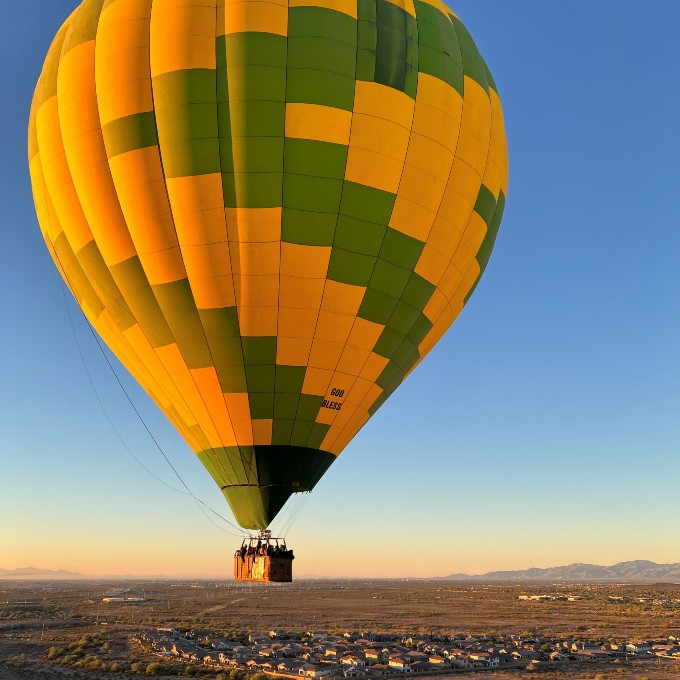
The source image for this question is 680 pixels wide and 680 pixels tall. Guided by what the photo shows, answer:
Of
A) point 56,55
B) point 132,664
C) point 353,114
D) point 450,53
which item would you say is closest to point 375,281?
point 353,114

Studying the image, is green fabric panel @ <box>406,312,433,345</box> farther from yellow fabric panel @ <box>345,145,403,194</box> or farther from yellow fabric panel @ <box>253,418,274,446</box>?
yellow fabric panel @ <box>253,418,274,446</box>

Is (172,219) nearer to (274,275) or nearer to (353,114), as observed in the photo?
(274,275)

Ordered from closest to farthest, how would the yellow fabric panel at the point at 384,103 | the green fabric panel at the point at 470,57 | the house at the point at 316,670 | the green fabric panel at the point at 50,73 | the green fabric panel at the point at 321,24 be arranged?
the green fabric panel at the point at 321,24 < the yellow fabric panel at the point at 384,103 < the green fabric panel at the point at 50,73 < the green fabric panel at the point at 470,57 < the house at the point at 316,670

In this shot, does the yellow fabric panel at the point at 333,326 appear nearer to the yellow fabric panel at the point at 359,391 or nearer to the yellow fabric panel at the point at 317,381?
the yellow fabric panel at the point at 317,381

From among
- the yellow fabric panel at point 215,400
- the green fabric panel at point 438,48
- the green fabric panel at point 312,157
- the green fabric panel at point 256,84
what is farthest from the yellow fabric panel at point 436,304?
the green fabric panel at point 256,84

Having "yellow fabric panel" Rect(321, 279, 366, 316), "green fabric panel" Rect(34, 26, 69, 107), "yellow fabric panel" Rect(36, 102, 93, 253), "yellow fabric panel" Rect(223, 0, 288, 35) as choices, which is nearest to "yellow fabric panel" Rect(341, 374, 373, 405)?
"yellow fabric panel" Rect(321, 279, 366, 316)

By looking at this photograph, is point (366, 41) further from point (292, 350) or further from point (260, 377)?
point (260, 377)
